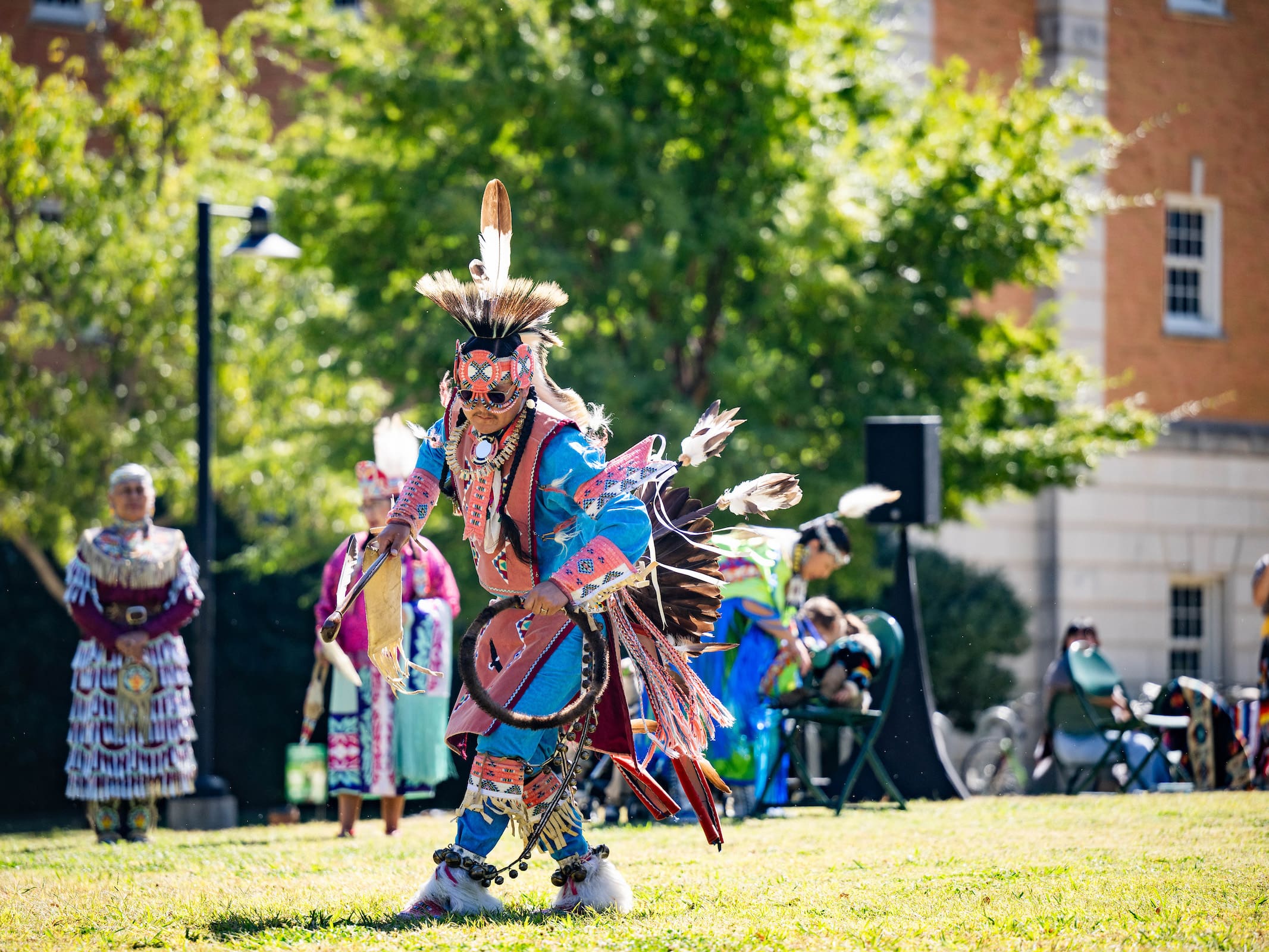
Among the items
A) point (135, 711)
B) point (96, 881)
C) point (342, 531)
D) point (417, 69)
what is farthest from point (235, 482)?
point (96, 881)

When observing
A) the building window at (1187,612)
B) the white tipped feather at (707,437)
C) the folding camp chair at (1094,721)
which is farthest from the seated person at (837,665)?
the building window at (1187,612)

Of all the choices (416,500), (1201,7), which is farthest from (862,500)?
(1201,7)

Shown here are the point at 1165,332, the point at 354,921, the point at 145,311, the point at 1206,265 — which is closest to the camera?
the point at 354,921

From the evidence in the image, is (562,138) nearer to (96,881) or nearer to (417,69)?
(417,69)

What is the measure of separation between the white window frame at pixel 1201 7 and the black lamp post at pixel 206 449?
1495 cm

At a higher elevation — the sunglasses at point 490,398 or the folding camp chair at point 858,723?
the sunglasses at point 490,398

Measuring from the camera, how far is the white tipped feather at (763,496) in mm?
6090

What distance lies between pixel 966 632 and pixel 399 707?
35.8 feet

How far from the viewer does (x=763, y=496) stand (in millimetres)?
6102

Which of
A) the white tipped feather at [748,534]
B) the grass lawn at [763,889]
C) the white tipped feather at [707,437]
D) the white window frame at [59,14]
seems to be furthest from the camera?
the white window frame at [59,14]

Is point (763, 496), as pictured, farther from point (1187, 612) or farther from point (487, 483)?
point (1187, 612)

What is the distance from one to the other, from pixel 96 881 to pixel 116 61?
12.4 meters

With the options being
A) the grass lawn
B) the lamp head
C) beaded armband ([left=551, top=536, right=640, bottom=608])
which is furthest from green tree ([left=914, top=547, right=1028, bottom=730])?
beaded armband ([left=551, top=536, right=640, bottom=608])

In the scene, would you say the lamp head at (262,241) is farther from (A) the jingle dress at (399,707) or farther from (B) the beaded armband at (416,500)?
(B) the beaded armband at (416,500)
